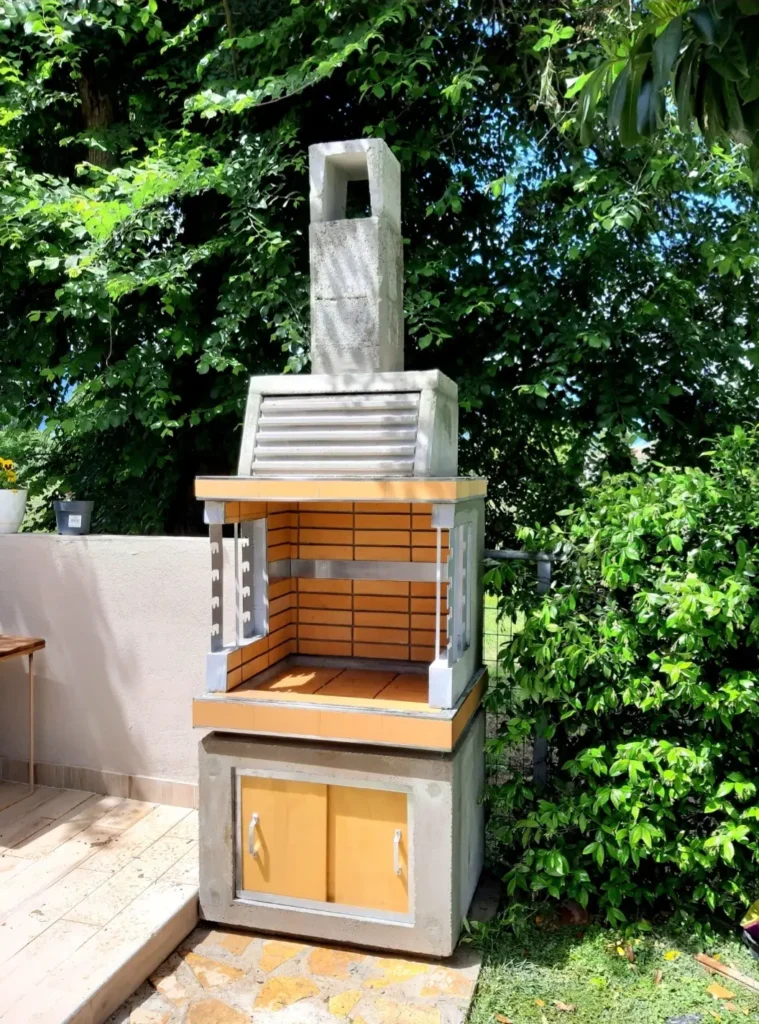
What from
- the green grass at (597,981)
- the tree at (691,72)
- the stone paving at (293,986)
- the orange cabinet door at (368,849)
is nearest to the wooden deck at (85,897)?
the stone paving at (293,986)

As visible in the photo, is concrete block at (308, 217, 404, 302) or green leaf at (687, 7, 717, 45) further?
concrete block at (308, 217, 404, 302)

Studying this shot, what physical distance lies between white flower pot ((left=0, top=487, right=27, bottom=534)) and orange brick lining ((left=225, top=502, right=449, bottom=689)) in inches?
73.4

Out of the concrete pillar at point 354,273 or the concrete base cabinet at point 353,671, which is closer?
the concrete base cabinet at point 353,671

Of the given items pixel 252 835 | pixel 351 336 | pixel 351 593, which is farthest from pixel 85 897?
pixel 351 336

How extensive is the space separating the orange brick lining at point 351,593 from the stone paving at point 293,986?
3.96 feet

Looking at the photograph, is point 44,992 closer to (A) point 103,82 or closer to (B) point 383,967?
(B) point 383,967

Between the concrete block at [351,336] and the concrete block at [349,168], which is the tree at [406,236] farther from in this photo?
the concrete block at [351,336]

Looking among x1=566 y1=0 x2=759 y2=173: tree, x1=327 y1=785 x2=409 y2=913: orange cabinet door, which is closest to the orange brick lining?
x1=327 y1=785 x2=409 y2=913: orange cabinet door

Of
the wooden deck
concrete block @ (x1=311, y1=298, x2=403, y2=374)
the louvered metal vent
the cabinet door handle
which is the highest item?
concrete block @ (x1=311, y1=298, x2=403, y2=374)

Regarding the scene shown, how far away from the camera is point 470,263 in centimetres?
499

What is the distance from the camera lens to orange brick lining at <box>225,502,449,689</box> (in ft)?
12.2

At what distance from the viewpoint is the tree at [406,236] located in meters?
4.55

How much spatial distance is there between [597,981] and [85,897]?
2.18 m

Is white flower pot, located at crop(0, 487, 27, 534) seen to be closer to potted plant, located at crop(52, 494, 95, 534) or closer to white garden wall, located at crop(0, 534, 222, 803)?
white garden wall, located at crop(0, 534, 222, 803)
